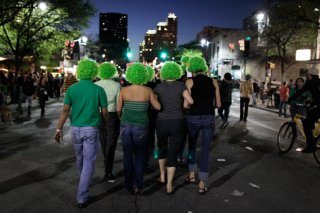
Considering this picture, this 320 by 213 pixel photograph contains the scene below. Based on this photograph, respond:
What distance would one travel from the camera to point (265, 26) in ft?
112

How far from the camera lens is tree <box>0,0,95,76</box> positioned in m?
24.0

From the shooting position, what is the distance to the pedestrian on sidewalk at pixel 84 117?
510 cm

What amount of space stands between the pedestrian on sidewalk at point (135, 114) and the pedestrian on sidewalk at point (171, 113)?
20cm

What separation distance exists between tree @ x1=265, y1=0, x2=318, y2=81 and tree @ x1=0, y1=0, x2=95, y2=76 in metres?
13.0

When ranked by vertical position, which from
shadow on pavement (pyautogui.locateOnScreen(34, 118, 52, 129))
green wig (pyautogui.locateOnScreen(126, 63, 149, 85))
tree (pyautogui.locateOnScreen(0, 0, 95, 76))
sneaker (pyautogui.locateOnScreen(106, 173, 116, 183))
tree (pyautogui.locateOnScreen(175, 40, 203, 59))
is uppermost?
tree (pyautogui.locateOnScreen(175, 40, 203, 59))

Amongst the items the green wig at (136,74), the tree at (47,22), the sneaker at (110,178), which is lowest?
the sneaker at (110,178)

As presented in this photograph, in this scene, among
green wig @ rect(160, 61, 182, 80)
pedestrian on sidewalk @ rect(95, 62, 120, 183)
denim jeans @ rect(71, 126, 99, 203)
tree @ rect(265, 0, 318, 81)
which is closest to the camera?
denim jeans @ rect(71, 126, 99, 203)

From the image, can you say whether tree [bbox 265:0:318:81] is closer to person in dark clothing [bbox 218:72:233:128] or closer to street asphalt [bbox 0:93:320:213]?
person in dark clothing [bbox 218:72:233:128]

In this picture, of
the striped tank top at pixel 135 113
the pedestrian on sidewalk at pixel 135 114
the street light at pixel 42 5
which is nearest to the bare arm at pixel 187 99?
the pedestrian on sidewalk at pixel 135 114

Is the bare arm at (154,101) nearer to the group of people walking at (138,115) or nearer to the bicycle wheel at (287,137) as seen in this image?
the group of people walking at (138,115)

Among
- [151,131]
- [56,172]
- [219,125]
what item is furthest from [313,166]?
[219,125]

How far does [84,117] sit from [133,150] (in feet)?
3.22

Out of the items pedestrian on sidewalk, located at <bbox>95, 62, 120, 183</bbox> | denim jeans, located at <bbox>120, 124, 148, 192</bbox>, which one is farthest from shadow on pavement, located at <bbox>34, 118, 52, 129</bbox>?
denim jeans, located at <bbox>120, 124, 148, 192</bbox>

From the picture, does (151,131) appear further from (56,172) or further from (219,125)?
(219,125)
